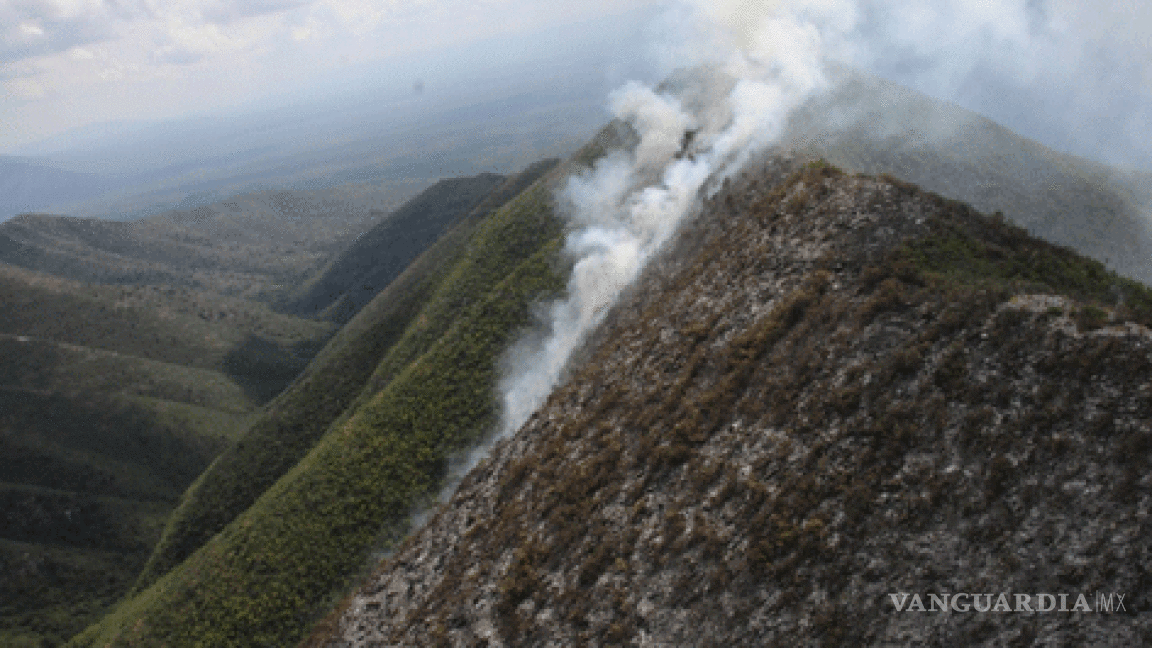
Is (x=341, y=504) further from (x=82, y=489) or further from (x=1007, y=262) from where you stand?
(x=82, y=489)

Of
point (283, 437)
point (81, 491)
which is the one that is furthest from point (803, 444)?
point (81, 491)

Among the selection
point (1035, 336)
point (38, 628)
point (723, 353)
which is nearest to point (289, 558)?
point (723, 353)

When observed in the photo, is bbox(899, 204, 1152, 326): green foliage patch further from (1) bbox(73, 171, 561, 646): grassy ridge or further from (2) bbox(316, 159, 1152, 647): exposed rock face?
(1) bbox(73, 171, 561, 646): grassy ridge

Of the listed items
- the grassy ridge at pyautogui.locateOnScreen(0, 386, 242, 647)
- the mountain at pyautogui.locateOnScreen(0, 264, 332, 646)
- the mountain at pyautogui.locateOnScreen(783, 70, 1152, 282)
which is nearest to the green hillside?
the mountain at pyautogui.locateOnScreen(783, 70, 1152, 282)

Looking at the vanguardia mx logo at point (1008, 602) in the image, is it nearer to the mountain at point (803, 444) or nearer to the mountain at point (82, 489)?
the mountain at point (803, 444)

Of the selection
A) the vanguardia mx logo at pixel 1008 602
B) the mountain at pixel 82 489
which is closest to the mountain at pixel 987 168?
the vanguardia mx logo at pixel 1008 602

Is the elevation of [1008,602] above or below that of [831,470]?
below

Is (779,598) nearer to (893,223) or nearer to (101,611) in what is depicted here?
(893,223)
